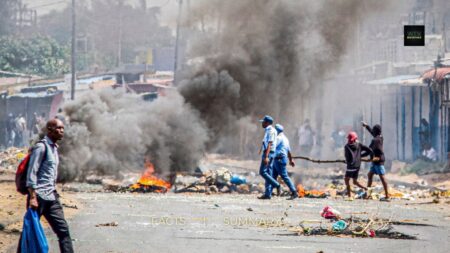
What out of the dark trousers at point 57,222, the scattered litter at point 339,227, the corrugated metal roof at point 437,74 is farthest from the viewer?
the corrugated metal roof at point 437,74

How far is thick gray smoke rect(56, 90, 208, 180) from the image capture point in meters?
22.2

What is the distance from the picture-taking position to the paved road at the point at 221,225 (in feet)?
35.3

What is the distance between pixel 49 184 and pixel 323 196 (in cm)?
1206

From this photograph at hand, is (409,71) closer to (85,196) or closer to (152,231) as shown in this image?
(85,196)

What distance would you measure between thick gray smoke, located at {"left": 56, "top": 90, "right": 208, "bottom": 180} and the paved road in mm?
3212

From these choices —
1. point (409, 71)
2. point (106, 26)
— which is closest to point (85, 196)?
point (409, 71)

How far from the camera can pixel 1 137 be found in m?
45.4

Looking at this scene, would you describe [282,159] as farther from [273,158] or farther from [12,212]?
[12,212]

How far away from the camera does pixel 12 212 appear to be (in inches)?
540

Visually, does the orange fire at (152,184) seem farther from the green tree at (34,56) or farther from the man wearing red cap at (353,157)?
the green tree at (34,56)

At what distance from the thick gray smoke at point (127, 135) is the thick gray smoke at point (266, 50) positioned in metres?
2.26

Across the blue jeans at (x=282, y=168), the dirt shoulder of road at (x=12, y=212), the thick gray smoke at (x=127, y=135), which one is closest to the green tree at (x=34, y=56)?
the thick gray smoke at (x=127, y=135)

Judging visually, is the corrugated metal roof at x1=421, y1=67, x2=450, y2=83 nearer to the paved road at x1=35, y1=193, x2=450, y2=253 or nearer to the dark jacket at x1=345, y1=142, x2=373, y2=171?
the dark jacket at x1=345, y1=142, x2=373, y2=171

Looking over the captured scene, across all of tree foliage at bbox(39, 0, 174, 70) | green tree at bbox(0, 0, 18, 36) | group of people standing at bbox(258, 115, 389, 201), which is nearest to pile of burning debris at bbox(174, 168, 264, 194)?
group of people standing at bbox(258, 115, 389, 201)
